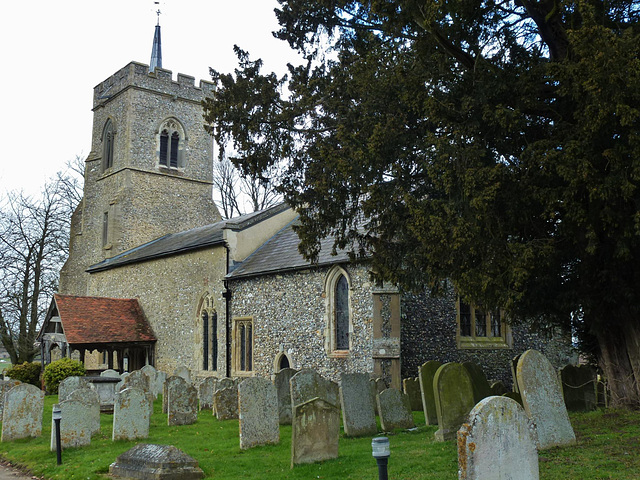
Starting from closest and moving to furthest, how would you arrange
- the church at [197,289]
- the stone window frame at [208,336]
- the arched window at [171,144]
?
the church at [197,289] → the stone window frame at [208,336] → the arched window at [171,144]

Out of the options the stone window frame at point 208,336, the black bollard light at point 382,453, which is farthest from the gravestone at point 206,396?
the black bollard light at point 382,453

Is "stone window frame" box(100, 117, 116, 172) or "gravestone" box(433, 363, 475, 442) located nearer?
"gravestone" box(433, 363, 475, 442)

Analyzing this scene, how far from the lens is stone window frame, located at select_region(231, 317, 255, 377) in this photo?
1850cm

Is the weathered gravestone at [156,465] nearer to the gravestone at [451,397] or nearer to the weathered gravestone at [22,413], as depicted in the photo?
the gravestone at [451,397]

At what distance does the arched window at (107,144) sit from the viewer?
31.3 metres

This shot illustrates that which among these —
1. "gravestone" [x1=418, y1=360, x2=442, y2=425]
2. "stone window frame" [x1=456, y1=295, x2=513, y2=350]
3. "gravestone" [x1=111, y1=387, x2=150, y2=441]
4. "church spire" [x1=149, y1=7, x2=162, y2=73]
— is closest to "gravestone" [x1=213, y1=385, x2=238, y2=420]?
"gravestone" [x1=111, y1=387, x2=150, y2=441]

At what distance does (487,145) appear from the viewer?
852cm

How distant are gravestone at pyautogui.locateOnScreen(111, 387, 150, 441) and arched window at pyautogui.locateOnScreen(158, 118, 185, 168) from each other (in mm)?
21760

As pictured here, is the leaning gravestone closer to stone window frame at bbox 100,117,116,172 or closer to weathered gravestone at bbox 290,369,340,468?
weathered gravestone at bbox 290,369,340,468

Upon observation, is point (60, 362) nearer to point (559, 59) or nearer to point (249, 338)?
point (249, 338)

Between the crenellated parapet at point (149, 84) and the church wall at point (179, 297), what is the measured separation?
33.9ft

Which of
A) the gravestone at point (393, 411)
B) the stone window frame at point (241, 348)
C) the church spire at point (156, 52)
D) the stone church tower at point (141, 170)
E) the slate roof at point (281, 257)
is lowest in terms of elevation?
the gravestone at point (393, 411)

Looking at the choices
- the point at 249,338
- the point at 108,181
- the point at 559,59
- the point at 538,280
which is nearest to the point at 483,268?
the point at 538,280

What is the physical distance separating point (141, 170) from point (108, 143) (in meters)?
3.66
